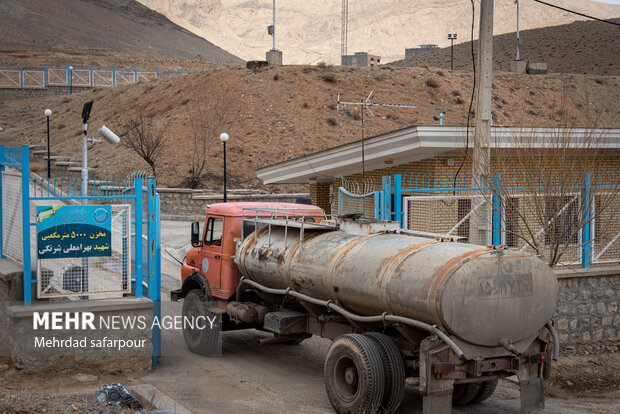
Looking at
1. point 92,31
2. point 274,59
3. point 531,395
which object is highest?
point 92,31

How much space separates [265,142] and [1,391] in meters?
36.1

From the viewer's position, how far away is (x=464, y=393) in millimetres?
9492

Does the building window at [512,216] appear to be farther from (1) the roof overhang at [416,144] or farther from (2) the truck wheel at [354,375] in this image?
(2) the truck wheel at [354,375]

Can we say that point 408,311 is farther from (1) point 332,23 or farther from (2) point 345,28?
(1) point 332,23

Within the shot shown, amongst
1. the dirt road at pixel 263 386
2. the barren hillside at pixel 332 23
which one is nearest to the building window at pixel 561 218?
the dirt road at pixel 263 386

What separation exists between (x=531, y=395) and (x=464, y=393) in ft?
3.71

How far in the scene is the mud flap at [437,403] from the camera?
792 cm

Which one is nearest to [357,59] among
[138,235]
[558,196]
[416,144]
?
[416,144]

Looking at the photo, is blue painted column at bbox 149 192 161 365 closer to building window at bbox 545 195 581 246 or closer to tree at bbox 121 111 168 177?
building window at bbox 545 195 581 246

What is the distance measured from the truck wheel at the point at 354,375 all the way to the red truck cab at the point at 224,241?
3.19 m

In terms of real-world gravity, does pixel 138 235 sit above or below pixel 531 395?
above

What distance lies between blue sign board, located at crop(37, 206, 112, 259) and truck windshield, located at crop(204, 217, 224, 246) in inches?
78.7

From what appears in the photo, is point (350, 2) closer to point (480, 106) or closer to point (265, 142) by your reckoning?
point (265, 142)

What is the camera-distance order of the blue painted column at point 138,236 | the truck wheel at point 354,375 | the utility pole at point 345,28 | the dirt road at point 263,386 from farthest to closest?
the utility pole at point 345,28 → the blue painted column at point 138,236 → the dirt road at point 263,386 → the truck wheel at point 354,375
